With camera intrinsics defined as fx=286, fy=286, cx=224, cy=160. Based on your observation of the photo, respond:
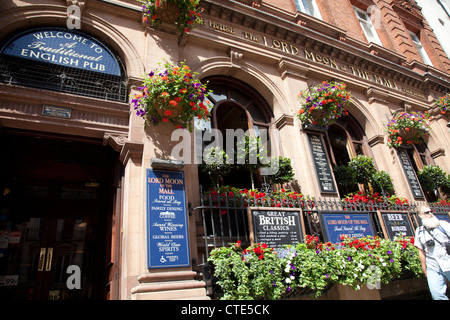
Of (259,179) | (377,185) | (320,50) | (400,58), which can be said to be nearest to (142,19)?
(259,179)

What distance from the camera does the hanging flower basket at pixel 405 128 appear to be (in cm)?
956

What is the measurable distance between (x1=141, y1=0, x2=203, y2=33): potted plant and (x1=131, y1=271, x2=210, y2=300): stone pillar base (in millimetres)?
5679

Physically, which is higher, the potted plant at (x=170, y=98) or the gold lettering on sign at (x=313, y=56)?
the gold lettering on sign at (x=313, y=56)

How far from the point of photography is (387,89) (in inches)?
451

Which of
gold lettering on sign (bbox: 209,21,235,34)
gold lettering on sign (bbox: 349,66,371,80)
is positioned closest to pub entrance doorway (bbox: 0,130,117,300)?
gold lettering on sign (bbox: 209,21,235,34)

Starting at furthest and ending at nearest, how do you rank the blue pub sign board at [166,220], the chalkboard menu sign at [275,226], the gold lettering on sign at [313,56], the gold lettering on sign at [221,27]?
the gold lettering on sign at [313,56] → the gold lettering on sign at [221,27] → the chalkboard menu sign at [275,226] → the blue pub sign board at [166,220]

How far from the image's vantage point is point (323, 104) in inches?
306

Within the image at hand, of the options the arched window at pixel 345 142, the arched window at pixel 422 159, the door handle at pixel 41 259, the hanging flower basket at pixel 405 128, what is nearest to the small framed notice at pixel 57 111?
the door handle at pixel 41 259

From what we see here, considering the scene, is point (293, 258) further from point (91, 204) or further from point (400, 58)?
point (400, 58)

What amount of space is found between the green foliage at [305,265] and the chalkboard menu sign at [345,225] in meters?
0.31

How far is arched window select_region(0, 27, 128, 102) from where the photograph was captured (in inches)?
220

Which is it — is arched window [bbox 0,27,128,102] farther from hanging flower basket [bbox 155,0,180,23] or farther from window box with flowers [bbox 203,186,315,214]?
window box with flowers [bbox 203,186,315,214]

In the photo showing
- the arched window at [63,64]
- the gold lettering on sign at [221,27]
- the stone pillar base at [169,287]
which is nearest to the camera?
the stone pillar base at [169,287]

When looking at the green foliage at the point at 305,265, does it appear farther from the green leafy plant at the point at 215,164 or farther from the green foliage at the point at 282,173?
the green leafy plant at the point at 215,164
